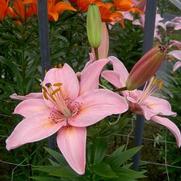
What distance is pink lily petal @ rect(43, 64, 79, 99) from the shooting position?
806 mm

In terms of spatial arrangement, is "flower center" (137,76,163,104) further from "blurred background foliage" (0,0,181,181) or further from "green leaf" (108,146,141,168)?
"blurred background foliage" (0,0,181,181)

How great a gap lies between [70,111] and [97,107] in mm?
57

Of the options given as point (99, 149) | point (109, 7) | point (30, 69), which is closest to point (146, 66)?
point (99, 149)

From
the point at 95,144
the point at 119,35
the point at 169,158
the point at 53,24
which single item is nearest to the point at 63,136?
the point at 95,144

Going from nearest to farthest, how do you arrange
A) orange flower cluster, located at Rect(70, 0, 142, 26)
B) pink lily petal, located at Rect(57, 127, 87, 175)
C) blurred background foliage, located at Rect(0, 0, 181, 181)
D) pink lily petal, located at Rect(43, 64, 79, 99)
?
pink lily petal, located at Rect(57, 127, 87, 175)
pink lily petal, located at Rect(43, 64, 79, 99)
orange flower cluster, located at Rect(70, 0, 142, 26)
blurred background foliage, located at Rect(0, 0, 181, 181)

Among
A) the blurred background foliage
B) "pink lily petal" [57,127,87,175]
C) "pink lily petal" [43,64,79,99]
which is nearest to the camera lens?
"pink lily petal" [57,127,87,175]

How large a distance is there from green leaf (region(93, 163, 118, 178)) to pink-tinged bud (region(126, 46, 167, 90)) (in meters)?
0.18

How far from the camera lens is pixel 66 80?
2.72ft

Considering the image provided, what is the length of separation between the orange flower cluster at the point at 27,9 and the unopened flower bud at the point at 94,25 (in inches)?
15.5

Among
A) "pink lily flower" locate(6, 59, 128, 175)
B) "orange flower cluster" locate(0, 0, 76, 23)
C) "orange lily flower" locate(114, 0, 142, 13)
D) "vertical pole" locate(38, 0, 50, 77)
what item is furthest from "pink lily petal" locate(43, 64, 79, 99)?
"orange lily flower" locate(114, 0, 142, 13)

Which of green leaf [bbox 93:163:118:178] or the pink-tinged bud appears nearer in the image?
the pink-tinged bud

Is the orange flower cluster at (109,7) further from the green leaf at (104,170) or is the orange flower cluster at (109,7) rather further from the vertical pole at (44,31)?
the green leaf at (104,170)

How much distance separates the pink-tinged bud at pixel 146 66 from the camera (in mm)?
719

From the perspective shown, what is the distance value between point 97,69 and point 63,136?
5.2 inches
